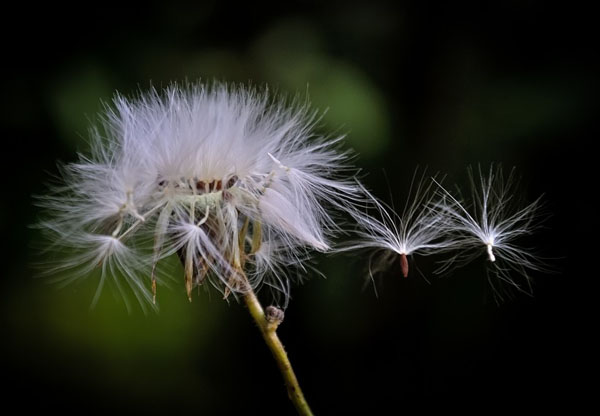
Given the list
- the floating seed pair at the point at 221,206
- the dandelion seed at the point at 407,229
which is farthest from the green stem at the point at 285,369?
the dandelion seed at the point at 407,229

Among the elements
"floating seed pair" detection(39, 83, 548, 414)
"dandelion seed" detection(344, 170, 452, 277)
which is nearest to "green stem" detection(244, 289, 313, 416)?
"floating seed pair" detection(39, 83, 548, 414)

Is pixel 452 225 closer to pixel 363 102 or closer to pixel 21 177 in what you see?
pixel 363 102

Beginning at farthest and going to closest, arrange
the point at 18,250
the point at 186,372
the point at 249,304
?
the point at 186,372, the point at 18,250, the point at 249,304

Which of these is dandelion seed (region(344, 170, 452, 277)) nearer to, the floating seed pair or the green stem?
the floating seed pair

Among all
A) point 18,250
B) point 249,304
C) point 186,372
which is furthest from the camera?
point 186,372

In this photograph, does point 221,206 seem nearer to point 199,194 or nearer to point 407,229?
point 199,194

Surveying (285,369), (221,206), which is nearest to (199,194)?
(221,206)

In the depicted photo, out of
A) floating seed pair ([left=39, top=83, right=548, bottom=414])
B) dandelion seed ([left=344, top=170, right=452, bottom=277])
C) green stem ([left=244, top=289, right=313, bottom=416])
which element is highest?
floating seed pair ([left=39, top=83, right=548, bottom=414])

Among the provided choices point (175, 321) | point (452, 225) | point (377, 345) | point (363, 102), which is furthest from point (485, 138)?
point (175, 321)
